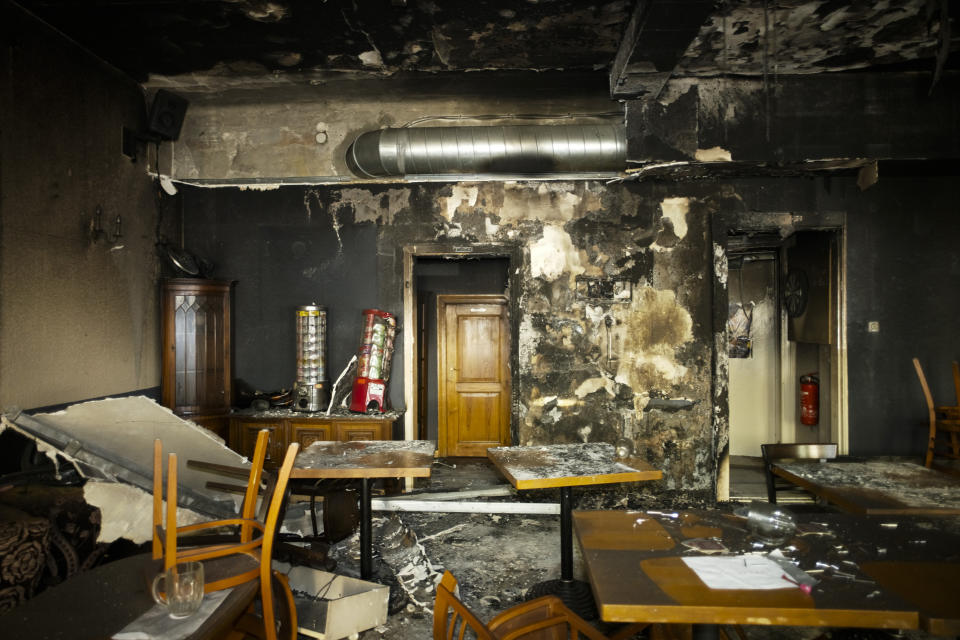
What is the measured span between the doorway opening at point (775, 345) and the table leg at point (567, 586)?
3.06m

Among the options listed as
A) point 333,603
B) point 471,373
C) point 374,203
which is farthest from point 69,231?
point 471,373

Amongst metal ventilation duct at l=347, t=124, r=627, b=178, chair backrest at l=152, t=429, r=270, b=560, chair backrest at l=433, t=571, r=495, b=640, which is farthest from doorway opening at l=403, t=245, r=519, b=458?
chair backrest at l=433, t=571, r=495, b=640

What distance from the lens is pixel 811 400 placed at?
6.46m

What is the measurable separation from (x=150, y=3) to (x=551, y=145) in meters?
3.12

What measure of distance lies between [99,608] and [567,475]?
7.19ft

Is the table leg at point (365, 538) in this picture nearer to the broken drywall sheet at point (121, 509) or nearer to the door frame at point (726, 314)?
the broken drywall sheet at point (121, 509)

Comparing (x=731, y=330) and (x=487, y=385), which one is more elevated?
(x=731, y=330)

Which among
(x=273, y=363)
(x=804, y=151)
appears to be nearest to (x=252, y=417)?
(x=273, y=363)

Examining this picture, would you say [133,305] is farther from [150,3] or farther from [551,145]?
[551,145]

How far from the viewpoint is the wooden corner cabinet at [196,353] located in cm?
516

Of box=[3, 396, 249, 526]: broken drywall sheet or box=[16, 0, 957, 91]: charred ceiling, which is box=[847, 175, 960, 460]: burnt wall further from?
box=[3, 396, 249, 526]: broken drywall sheet

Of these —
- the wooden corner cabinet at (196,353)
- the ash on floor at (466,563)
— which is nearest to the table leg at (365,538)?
the ash on floor at (466,563)

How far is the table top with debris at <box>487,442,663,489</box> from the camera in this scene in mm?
3098

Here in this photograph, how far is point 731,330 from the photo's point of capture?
24.4ft
